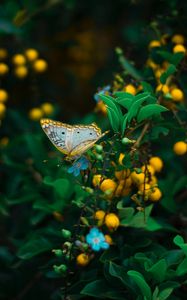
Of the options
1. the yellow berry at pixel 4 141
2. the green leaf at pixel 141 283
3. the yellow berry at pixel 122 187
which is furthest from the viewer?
the yellow berry at pixel 4 141

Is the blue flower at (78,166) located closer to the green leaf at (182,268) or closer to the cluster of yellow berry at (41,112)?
the green leaf at (182,268)

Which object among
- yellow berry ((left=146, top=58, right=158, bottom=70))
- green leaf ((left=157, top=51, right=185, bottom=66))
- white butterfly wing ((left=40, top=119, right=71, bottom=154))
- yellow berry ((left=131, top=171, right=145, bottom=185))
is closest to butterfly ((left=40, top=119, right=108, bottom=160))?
white butterfly wing ((left=40, top=119, right=71, bottom=154))

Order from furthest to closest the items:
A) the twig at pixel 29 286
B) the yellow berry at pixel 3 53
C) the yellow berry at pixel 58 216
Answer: the yellow berry at pixel 3 53 < the twig at pixel 29 286 < the yellow berry at pixel 58 216

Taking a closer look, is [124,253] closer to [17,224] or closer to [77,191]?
[77,191]

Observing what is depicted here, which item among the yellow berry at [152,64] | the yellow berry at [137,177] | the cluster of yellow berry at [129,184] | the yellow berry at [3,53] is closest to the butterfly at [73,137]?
the cluster of yellow berry at [129,184]

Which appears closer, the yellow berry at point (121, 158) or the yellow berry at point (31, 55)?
the yellow berry at point (121, 158)
